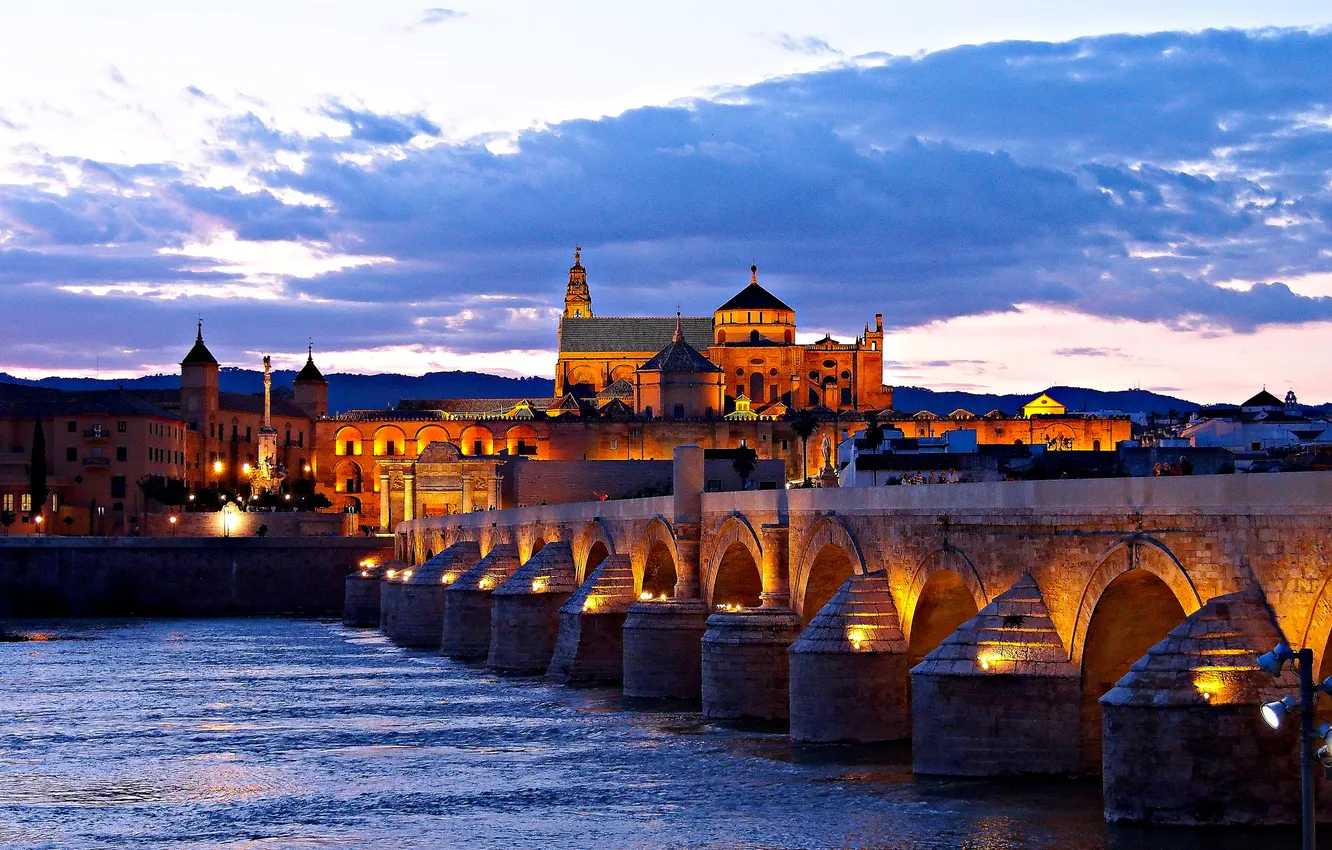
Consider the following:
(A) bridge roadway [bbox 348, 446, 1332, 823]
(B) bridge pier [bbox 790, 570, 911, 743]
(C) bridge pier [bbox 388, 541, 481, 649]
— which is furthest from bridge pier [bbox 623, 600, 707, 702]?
(C) bridge pier [bbox 388, 541, 481, 649]

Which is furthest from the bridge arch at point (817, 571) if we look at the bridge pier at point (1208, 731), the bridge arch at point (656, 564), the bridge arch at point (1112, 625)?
the bridge pier at point (1208, 731)

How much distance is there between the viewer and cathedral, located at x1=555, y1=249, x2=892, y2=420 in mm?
125625

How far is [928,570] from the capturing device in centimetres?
2497

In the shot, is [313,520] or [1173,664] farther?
[313,520]

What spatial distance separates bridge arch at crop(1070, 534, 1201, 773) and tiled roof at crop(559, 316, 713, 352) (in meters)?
121

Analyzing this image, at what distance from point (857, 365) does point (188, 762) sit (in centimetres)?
10665

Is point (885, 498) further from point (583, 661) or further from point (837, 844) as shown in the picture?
point (583, 661)

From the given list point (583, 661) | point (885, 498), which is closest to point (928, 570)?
point (885, 498)

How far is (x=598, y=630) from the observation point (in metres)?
38.5

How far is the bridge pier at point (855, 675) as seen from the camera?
81.9 ft

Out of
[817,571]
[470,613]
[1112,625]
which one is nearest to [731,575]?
[817,571]

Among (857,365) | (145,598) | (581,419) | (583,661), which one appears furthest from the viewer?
(857,365)

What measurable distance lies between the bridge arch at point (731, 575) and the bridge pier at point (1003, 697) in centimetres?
1234

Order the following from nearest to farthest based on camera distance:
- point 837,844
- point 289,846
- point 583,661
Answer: point 837,844
point 289,846
point 583,661
